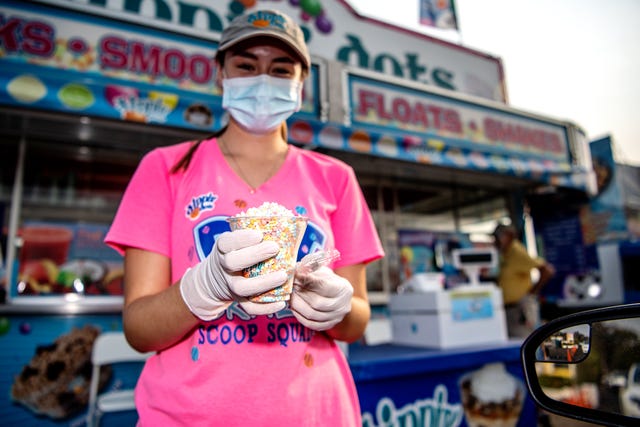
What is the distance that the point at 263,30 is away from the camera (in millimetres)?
1241

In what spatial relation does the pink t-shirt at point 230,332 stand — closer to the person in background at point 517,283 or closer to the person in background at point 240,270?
the person in background at point 240,270

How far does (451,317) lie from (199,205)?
2.58m

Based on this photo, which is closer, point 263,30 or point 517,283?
point 263,30

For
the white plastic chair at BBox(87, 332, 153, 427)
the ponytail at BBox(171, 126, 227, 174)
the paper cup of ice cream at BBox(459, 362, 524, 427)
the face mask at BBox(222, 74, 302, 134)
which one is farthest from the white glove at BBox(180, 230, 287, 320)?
the white plastic chair at BBox(87, 332, 153, 427)

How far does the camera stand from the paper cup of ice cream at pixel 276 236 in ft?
3.04

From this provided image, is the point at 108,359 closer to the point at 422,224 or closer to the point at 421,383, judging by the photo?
the point at 421,383

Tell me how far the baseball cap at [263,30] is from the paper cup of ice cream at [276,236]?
0.61 m

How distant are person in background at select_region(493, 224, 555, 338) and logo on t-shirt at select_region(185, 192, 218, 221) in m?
4.94

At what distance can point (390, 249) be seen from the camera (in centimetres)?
625

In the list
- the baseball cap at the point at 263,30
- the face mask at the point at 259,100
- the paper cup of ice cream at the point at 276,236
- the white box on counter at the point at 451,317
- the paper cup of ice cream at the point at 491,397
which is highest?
the baseball cap at the point at 263,30

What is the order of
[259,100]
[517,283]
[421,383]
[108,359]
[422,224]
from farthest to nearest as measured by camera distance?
[422,224] → [517,283] → [108,359] → [421,383] → [259,100]

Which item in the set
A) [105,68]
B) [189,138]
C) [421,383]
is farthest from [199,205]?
[189,138]

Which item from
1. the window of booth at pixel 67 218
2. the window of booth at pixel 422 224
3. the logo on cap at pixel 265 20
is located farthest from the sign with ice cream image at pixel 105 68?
the window of booth at pixel 422 224

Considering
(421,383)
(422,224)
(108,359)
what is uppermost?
(422,224)
